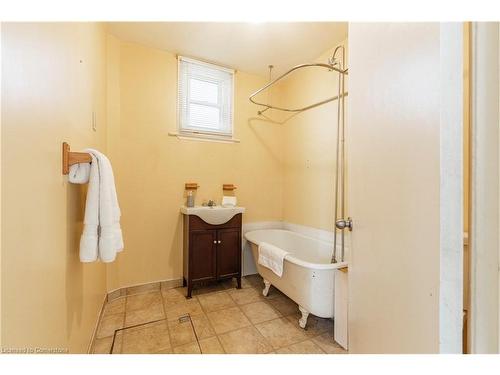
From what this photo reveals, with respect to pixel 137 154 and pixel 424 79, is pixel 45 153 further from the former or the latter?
pixel 137 154

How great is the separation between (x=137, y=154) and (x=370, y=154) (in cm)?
218

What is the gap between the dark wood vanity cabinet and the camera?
6.91 feet

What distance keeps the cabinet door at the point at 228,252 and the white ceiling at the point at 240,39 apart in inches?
77.8

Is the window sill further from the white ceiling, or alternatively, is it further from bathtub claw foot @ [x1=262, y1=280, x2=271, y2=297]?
bathtub claw foot @ [x1=262, y1=280, x2=271, y2=297]

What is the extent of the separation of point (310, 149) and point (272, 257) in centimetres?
135

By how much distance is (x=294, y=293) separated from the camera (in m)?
1.75

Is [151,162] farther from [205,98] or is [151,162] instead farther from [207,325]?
[207,325]

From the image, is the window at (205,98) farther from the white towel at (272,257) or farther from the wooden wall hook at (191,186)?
the white towel at (272,257)

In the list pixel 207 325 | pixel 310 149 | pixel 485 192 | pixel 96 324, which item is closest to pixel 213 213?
pixel 207 325

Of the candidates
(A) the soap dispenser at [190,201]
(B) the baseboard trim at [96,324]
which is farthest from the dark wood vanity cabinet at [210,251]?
(B) the baseboard trim at [96,324]

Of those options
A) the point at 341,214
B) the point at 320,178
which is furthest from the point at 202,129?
the point at 341,214

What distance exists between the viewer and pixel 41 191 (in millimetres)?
688

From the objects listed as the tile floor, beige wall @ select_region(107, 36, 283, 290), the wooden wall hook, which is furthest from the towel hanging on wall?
the wooden wall hook

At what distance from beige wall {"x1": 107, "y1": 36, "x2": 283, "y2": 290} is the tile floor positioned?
347mm
